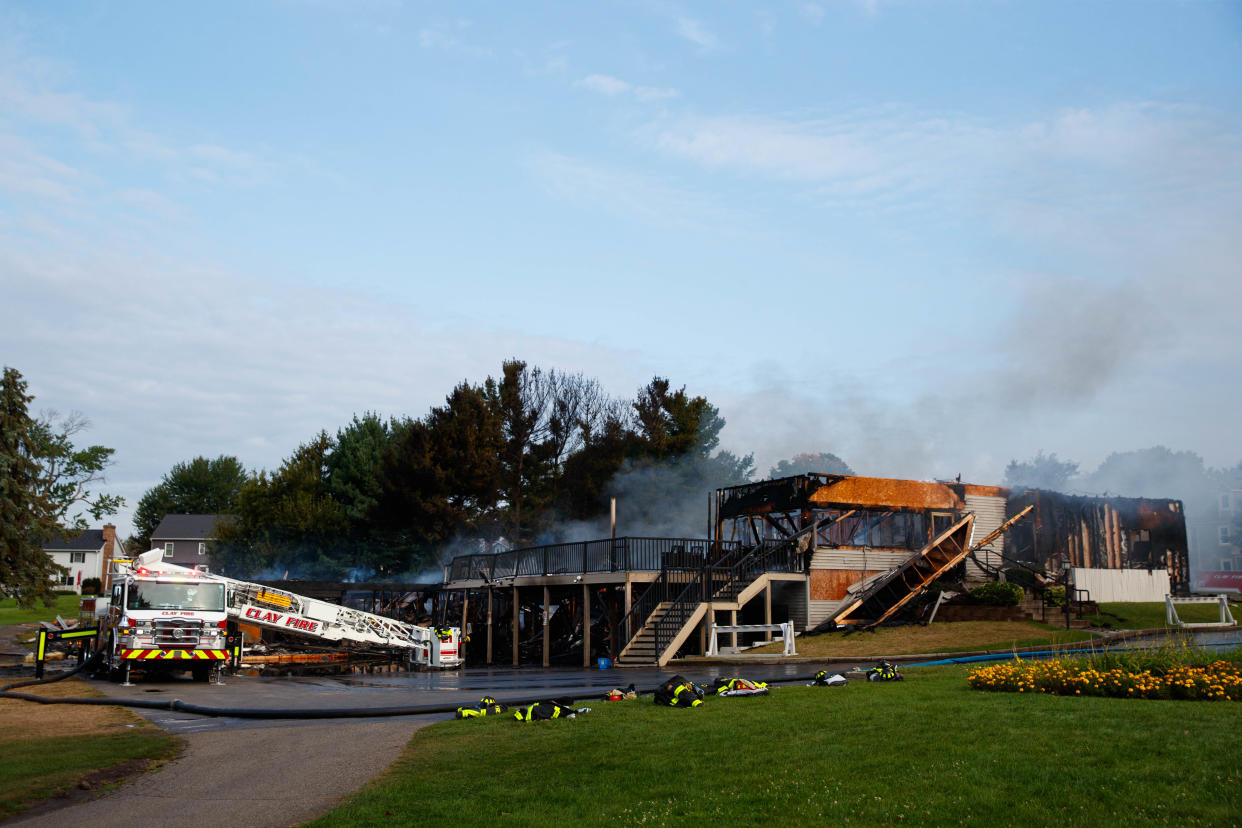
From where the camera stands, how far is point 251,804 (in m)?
9.84

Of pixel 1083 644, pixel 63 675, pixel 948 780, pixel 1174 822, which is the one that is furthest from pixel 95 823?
pixel 1083 644

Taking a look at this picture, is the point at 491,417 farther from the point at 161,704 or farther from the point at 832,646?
the point at 161,704

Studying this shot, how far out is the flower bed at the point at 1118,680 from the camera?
11984 mm

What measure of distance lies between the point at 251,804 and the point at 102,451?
207 feet

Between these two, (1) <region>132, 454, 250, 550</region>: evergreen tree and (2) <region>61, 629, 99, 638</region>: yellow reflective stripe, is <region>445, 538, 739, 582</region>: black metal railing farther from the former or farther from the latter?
(1) <region>132, 454, 250, 550</region>: evergreen tree

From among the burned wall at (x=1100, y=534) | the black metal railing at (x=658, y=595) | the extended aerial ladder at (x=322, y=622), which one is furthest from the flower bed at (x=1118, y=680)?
the burned wall at (x=1100, y=534)

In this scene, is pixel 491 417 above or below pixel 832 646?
above

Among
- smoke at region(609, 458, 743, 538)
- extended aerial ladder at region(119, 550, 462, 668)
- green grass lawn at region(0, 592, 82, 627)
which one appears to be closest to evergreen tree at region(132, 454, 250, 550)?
green grass lawn at region(0, 592, 82, 627)

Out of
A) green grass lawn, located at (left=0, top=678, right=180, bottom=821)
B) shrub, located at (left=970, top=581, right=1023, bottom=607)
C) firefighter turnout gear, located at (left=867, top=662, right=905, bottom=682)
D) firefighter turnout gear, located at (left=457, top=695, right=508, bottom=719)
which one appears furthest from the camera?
shrub, located at (left=970, top=581, right=1023, bottom=607)

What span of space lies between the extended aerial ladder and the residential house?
257 ft

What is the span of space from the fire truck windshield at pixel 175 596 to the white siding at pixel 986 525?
2349cm

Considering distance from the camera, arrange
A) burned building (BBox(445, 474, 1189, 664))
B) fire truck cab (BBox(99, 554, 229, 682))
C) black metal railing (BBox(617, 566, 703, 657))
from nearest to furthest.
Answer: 1. fire truck cab (BBox(99, 554, 229, 682))
2. black metal railing (BBox(617, 566, 703, 657))
3. burned building (BBox(445, 474, 1189, 664))

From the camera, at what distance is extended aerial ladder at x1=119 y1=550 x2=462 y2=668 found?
29.0m

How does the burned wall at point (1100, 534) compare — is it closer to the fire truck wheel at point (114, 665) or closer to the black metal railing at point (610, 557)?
the black metal railing at point (610, 557)
